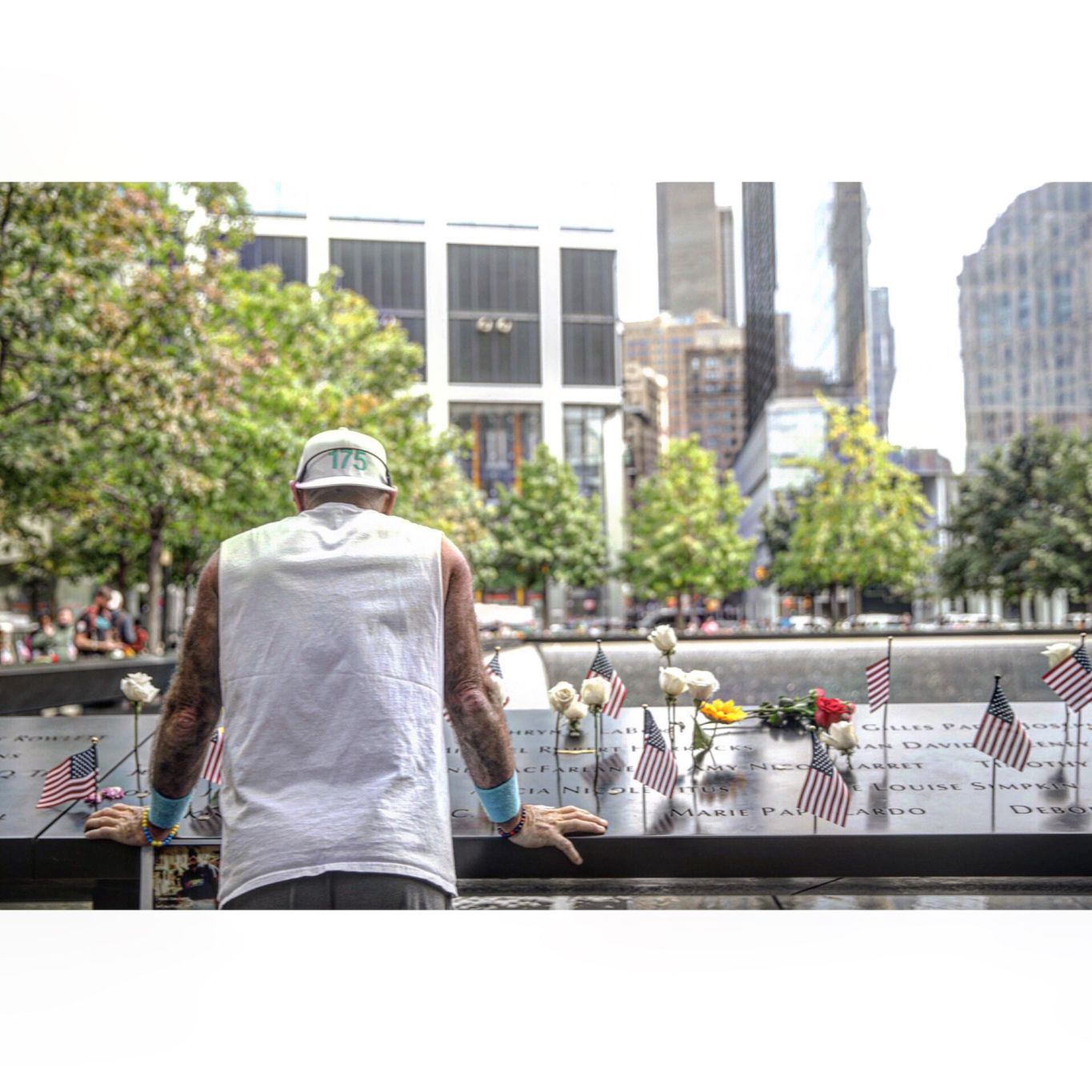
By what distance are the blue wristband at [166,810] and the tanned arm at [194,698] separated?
0.31ft

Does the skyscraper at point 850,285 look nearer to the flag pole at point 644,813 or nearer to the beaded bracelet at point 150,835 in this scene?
the flag pole at point 644,813

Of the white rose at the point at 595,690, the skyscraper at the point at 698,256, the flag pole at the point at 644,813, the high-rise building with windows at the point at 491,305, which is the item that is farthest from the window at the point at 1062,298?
the flag pole at the point at 644,813

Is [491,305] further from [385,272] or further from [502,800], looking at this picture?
[502,800]

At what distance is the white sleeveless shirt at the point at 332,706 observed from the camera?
258cm

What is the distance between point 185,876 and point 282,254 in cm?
1850

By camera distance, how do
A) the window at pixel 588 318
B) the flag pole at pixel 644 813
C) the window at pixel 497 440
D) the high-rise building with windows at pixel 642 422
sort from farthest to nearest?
the high-rise building with windows at pixel 642 422 → the window at pixel 497 440 → the window at pixel 588 318 → the flag pole at pixel 644 813

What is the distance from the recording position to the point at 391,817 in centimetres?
259

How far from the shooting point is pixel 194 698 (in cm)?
288

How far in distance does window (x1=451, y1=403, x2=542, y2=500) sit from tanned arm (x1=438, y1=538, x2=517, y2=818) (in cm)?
2383

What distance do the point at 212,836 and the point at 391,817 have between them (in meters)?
1.47

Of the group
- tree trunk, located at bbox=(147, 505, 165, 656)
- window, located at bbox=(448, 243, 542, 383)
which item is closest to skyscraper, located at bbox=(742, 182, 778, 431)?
window, located at bbox=(448, 243, 542, 383)

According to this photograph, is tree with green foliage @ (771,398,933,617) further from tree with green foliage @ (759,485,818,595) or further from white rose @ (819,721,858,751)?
white rose @ (819,721,858,751)

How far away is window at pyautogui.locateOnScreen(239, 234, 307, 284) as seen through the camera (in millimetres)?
20031

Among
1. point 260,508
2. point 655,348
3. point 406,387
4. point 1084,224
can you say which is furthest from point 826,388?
point 260,508
